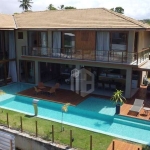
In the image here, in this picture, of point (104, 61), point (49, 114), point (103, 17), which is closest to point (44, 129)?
point (49, 114)

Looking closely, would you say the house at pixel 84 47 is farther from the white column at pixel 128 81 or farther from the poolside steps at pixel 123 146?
the poolside steps at pixel 123 146

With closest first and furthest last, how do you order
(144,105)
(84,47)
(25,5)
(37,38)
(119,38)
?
1. (144,105)
2. (119,38)
3. (84,47)
4. (37,38)
5. (25,5)

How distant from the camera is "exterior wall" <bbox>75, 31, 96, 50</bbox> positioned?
69.0 ft

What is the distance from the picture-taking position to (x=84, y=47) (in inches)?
851

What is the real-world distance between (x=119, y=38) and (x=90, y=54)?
3.12 m

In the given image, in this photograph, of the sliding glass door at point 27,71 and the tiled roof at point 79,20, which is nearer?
the tiled roof at point 79,20

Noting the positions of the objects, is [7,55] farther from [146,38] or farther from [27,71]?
[146,38]

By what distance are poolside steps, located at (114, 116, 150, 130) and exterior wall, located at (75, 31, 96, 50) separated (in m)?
7.92

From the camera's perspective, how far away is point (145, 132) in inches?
568

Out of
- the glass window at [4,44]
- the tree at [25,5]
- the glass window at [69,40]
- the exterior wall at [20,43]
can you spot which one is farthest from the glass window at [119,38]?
the tree at [25,5]

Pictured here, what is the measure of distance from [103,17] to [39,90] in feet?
32.0

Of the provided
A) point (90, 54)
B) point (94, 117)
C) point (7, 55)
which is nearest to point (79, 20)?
point (90, 54)

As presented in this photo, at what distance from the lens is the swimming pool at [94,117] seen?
47.1 feet

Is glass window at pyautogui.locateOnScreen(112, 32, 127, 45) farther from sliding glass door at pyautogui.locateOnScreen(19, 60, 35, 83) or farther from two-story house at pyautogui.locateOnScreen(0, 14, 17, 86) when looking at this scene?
two-story house at pyautogui.locateOnScreen(0, 14, 17, 86)
